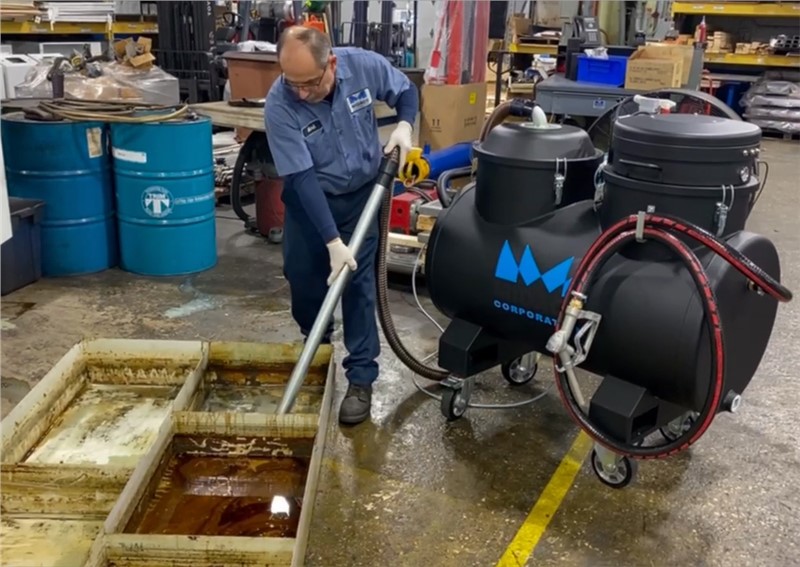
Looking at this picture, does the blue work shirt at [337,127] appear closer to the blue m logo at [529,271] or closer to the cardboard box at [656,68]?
the blue m logo at [529,271]

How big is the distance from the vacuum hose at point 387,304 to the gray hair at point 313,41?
15.4 inches

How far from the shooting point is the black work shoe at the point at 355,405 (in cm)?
246

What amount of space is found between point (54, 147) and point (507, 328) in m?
2.46

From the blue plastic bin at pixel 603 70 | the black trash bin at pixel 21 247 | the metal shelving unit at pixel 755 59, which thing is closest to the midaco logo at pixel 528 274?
the black trash bin at pixel 21 247

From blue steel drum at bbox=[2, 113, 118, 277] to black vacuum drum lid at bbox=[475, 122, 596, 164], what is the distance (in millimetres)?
2218

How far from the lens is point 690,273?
1.75m

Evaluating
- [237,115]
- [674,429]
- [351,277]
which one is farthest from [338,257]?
[237,115]

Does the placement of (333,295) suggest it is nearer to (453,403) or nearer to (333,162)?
(333,162)

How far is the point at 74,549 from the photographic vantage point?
1.79m

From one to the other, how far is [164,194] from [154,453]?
2027 mm

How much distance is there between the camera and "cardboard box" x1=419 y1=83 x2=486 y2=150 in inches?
187

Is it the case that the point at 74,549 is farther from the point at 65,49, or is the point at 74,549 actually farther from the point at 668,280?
the point at 65,49

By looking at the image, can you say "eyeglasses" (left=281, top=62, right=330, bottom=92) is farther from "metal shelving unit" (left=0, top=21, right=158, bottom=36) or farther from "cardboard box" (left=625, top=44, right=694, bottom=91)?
"metal shelving unit" (left=0, top=21, right=158, bottom=36)

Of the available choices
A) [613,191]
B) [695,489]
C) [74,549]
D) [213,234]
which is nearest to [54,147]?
[213,234]
